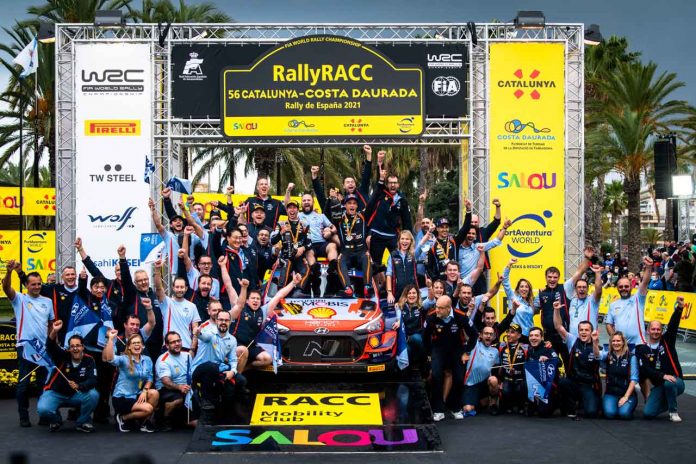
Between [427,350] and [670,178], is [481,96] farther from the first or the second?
[670,178]

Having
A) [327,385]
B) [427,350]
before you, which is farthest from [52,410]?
[427,350]

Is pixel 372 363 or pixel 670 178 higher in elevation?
pixel 670 178

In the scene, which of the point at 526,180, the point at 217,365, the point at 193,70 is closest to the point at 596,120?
the point at 526,180

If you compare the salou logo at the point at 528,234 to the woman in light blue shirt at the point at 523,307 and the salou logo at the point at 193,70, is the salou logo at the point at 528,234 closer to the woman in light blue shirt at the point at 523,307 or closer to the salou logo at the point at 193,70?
the woman in light blue shirt at the point at 523,307

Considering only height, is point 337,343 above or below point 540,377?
above

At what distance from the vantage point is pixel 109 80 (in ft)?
46.6

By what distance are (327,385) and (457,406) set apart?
172 cm

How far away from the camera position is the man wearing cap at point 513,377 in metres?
10.4

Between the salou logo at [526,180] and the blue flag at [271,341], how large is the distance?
19.2ft

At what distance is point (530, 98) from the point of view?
14.3 meters

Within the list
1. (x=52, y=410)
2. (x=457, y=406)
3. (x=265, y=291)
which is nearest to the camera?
(x=52, y=410)

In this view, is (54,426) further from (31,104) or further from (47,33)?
(31,104)

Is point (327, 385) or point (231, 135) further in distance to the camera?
point (231, 135)

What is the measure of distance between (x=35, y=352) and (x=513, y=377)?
6.01 meters
